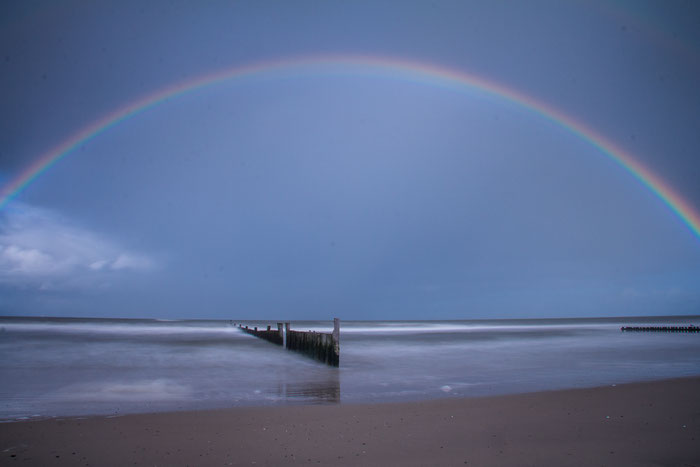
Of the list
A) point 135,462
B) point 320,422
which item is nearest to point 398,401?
point 320,422

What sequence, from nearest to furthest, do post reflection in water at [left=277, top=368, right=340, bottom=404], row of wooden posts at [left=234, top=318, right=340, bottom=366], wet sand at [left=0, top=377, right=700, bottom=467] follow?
wet sand at [left=0, top=377, right=700, bottom=467] < post reflection in water at [left=277, top=368, right=340, bottom=404] < row of wooden posts at [left=234, top=318, right=340, bottom=366]

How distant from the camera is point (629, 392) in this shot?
1331cm

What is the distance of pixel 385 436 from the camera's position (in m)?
8.38

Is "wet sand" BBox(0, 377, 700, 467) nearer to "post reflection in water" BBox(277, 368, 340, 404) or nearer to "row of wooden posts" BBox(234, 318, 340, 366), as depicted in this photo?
"post reflection in water" BBox(277, 368, 340, 404)

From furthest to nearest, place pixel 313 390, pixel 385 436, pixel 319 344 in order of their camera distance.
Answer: pixel 319 344, pixel 313 390, pixel 385 436

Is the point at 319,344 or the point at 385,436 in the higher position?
the point at 319,344

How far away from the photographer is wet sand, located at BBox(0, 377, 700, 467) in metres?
7.14

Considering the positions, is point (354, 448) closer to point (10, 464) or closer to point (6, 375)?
point (10, 464)

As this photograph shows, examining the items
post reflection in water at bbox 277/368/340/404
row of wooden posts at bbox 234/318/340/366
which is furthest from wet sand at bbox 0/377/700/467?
row of wooden posts at bbox 234/318/340/366

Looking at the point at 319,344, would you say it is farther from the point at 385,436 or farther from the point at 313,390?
the point at 385,436

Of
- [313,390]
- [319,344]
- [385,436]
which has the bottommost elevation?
[313,390]

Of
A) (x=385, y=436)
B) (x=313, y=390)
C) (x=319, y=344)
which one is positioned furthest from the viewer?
(x=319, y=344)

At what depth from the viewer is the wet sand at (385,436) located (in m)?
7.14

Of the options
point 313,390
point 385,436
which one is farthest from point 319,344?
point 385,436
